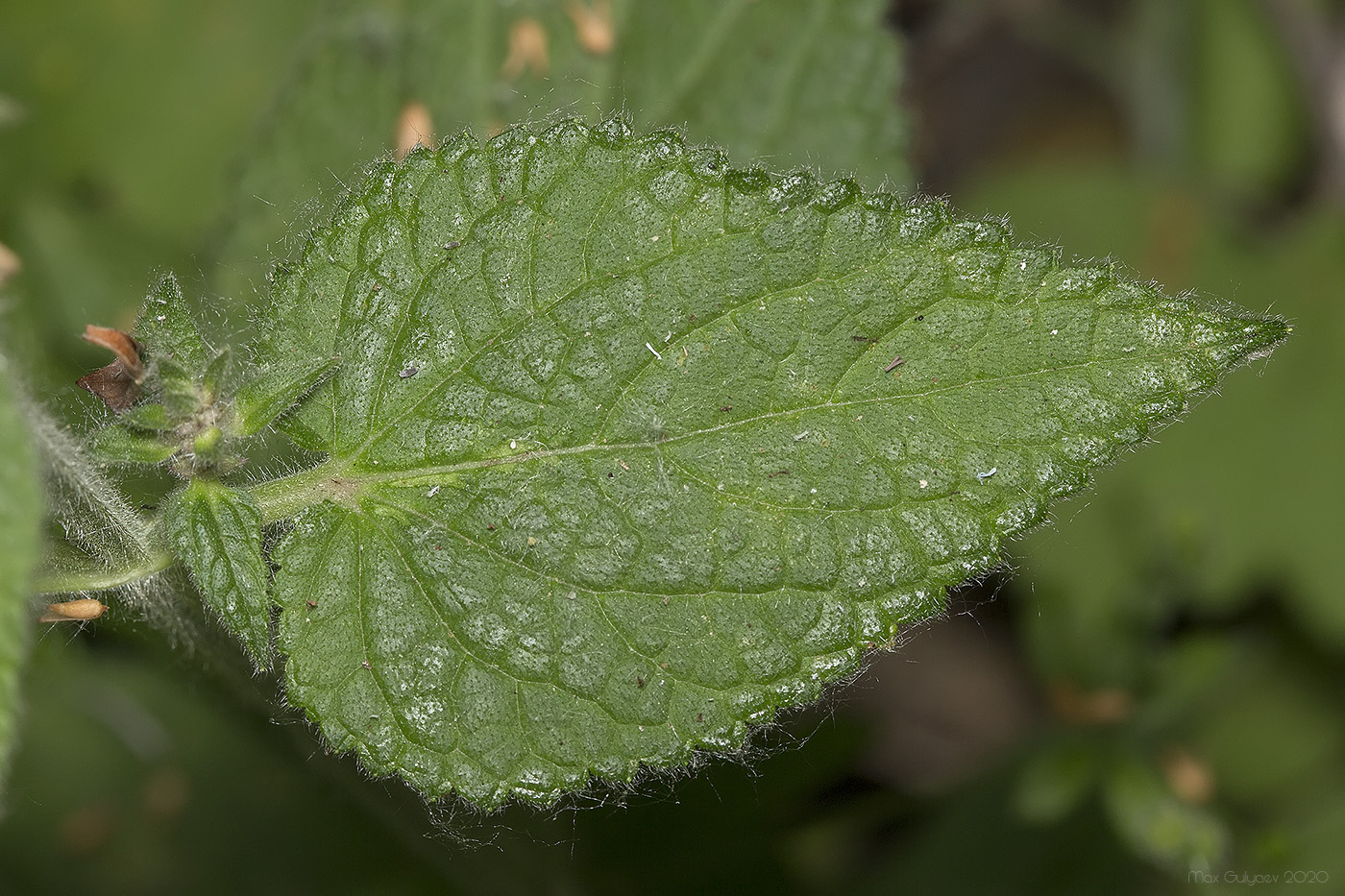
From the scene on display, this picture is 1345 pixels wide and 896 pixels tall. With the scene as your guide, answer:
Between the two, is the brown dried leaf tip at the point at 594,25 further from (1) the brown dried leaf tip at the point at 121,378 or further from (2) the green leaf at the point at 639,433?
(1) the brown dried leaf tip at the point at 121,378

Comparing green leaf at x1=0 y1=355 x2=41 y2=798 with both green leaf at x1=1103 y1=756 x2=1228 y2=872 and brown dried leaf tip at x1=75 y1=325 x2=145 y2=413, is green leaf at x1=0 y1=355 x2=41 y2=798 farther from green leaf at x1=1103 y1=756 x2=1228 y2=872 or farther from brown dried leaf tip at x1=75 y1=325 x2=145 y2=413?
green leaf at x1=1103 y1=756 x2=1228 y2=872

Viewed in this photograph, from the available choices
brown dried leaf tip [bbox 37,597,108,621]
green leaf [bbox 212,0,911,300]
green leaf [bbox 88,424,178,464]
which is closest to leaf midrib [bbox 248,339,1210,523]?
green leaf [bbox 88,424,178,464]

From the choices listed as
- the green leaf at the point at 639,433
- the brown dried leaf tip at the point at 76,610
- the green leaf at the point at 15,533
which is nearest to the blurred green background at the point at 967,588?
the green leaf at the point at 639,433

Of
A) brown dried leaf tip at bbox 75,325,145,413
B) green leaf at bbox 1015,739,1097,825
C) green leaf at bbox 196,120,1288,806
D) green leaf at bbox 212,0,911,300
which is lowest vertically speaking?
green leaf at bbox 1015,739,1097,825

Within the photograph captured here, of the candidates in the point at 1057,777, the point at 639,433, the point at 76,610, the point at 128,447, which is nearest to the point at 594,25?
the point at 639,433

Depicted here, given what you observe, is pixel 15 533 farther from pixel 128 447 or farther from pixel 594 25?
pixel 594 25

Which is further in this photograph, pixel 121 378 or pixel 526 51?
pixel 526 51

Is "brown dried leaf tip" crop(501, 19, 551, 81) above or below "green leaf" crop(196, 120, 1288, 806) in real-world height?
above
